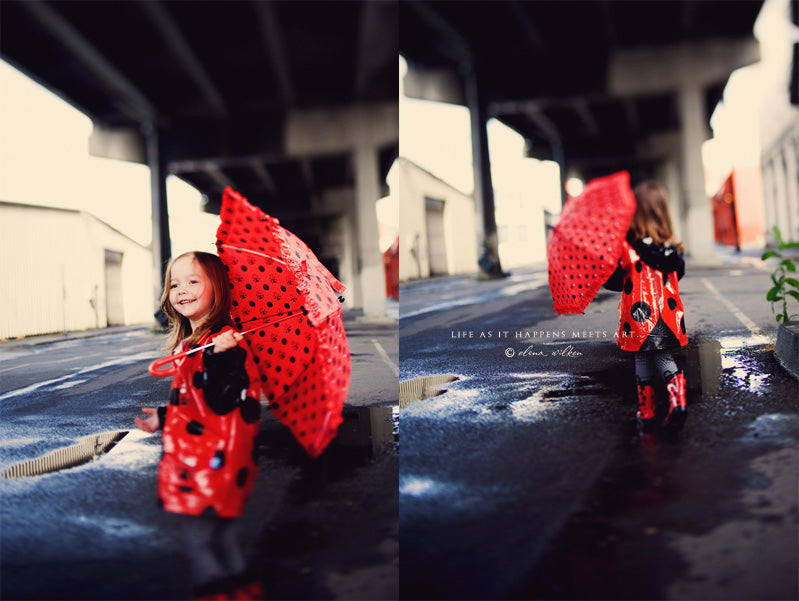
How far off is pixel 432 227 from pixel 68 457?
9.00ft

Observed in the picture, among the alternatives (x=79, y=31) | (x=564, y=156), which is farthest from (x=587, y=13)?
(x=79, y=31)

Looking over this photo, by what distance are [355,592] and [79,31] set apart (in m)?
3.37

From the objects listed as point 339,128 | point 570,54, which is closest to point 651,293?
point 570,54

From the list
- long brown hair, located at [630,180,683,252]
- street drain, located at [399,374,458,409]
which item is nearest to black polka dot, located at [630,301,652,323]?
long brown hair, located at [630,180,683,252]

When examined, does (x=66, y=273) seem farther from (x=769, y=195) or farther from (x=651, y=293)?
(x=769, y=195)

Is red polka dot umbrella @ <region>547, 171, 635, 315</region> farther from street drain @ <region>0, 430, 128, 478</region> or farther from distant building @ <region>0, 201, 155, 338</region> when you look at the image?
street drain @ <region>0, 430, 128, 478</region>

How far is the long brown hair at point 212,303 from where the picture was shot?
101 inches

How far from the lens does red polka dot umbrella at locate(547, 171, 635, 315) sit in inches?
116

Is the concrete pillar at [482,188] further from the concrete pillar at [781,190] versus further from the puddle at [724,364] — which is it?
the concrete pillar at [781,190]

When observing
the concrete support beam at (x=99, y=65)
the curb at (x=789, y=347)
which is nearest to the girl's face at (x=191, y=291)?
the concrete support beam at (x=99, y=65)

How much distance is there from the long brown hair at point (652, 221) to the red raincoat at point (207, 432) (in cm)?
192

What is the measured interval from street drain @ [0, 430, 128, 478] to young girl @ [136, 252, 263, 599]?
60 centimetres

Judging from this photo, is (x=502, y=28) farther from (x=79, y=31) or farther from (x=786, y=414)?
(x=786, y=414)

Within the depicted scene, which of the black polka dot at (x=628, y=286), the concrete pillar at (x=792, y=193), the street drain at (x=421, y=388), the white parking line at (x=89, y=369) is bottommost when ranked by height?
the street drain at (x=421, y=388)
